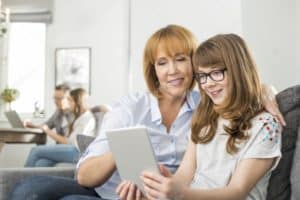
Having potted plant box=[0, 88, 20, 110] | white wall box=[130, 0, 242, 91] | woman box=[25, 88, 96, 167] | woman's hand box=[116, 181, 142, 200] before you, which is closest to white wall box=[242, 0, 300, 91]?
white wall box=[130, 0, 242, 91]

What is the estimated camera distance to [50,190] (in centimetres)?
142

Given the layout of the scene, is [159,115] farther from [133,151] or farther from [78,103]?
[78,103]

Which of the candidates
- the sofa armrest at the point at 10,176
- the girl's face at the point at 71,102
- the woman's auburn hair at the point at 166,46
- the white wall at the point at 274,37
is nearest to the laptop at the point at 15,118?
the girl's face at the point at 71,102

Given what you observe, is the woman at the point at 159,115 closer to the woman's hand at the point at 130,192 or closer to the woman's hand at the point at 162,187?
the woman's hand at the point at 130,192

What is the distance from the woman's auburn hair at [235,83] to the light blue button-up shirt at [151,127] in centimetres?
26

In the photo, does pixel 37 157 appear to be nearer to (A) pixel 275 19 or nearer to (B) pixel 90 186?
(A) pixel 275 19

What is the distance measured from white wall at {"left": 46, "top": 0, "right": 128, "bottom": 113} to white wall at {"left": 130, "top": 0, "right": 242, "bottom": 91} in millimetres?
515

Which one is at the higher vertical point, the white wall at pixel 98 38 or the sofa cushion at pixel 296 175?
the white wall at pixel 98 38

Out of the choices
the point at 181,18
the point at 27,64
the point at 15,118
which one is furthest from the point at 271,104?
the point at 27,64

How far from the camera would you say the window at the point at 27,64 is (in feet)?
17.3

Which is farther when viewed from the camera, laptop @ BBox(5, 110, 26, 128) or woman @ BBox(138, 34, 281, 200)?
laptop @ BBox(5, 110, 26, 128)

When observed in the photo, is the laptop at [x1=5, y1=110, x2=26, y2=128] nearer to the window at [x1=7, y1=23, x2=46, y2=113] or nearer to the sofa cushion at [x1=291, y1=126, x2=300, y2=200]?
the window at [x1=7, y1=23, x2=46, y2=113]

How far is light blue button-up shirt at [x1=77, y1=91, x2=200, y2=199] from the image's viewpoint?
4.89ft

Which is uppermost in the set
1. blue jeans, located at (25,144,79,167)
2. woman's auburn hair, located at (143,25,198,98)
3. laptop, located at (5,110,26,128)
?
woman's auburn hair, located at (143,25,198,98)
